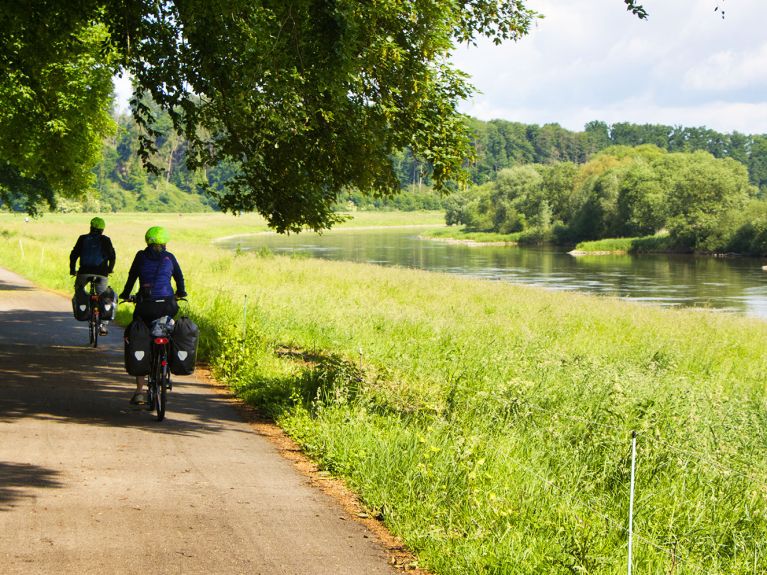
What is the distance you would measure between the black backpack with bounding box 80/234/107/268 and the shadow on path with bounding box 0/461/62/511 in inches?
319

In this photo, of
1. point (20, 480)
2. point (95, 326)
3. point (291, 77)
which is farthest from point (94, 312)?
point (20, 480)

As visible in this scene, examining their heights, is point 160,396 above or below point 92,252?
below

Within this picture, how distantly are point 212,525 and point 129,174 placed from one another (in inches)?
7494

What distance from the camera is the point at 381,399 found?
10102 millimetres

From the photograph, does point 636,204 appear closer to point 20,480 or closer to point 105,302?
point 105,302

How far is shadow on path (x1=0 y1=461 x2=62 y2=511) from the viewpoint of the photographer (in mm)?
6555

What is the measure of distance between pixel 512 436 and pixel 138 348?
400cm

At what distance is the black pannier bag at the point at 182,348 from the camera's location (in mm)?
9719

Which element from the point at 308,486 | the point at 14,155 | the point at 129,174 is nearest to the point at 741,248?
the point at 14,155

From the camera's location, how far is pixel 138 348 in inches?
382

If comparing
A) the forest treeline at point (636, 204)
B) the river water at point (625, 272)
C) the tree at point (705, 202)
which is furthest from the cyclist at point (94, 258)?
the tree at point (705, 202)

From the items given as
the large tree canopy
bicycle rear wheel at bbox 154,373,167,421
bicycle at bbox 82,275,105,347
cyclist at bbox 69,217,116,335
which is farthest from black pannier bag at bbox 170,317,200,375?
bicycle at bbox 82,275,105,347

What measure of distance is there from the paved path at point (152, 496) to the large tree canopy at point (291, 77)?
4151 mm

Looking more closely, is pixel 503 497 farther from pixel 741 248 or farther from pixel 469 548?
pixel 741 248
